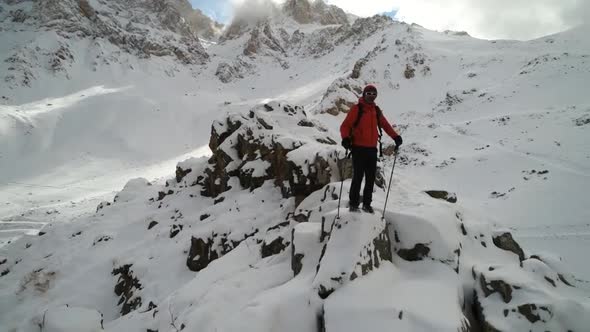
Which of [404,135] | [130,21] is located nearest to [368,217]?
[404,135]

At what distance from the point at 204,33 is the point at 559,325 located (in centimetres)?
14107

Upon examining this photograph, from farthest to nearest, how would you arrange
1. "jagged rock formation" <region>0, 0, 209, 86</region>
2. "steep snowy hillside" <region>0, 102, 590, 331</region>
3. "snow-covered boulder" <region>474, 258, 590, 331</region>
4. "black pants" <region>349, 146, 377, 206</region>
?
"jagged rock formation" <region>0, 0, 209, 86</region> → "black pants" <region>349, 146, 377, 206</region> → "steep snowy hillside" <region>0, 102, 590, 331</region> → "snow-covered boulder" <region>474, 258, 590, 331</region>

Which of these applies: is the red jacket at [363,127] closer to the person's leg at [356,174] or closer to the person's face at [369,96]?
the person's face at [369,96]

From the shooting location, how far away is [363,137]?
20.2 ft

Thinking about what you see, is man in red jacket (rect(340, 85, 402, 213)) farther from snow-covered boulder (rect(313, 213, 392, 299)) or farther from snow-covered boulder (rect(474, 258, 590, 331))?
snow-covered boulder (rect(474, 258, 590, 331))

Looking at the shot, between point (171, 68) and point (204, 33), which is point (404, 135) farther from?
point (204, 33)

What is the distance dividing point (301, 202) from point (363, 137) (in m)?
4.59

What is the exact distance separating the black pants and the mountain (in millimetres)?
421

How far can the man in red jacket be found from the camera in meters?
6.11

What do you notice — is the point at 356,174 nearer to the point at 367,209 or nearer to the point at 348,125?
the point at 367,209

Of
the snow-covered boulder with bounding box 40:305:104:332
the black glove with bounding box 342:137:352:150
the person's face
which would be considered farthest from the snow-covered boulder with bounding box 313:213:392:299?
the snow-covered boulder with bounding box 40:305:104:332

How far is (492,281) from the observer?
17.4 ft

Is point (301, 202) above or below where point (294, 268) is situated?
below

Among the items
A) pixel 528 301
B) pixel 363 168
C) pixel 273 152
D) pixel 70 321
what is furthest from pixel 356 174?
pixel 273 152
